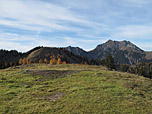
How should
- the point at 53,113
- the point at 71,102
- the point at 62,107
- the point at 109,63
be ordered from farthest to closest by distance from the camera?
the point at 109,63 < the point at 71,102 < the point at 62,107 < the point at 53,113

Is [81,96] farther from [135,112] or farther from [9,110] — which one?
[9,110]

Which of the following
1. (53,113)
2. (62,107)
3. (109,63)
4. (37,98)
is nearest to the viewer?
(53,113)

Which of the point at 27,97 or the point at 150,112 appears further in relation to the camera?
the point at 27,97

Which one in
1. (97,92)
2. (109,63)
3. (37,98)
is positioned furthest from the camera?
(109,63)

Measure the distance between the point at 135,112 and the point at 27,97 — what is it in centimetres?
1419

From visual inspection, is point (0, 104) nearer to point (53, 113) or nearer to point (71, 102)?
point (53, 113)

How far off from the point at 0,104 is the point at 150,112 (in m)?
17.8

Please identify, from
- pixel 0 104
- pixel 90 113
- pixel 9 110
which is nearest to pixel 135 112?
pixel 90 113

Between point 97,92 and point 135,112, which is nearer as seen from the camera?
point 135,112

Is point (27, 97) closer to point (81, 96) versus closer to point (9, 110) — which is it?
point (9, 110)

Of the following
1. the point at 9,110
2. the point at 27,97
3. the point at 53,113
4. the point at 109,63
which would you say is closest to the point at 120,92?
the point at 53,113

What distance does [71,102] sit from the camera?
1545 centimetres

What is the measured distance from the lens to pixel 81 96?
1741 cm

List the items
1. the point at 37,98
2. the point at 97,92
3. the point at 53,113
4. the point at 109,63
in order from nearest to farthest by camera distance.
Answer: the point at 53,113 < the point at 37,98 < the point at 97,92 < the point at 109,63
